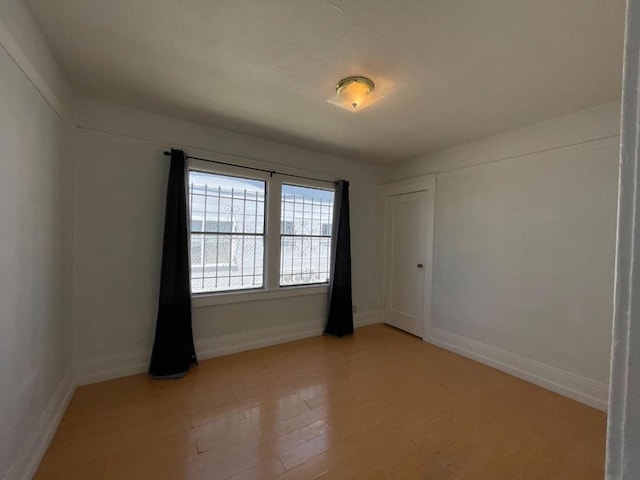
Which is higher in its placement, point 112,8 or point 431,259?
point 112,8

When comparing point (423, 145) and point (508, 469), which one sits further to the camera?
point (423, 145)

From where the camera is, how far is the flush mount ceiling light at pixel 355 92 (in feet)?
6.84

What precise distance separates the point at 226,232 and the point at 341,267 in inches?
63.0

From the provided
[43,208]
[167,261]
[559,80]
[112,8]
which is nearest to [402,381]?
[167,261]

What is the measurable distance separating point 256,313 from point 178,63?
101 inches

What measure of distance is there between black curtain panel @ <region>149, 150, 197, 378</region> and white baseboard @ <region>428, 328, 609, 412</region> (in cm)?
297

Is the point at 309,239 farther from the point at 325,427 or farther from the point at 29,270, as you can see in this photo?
the point at 29,270

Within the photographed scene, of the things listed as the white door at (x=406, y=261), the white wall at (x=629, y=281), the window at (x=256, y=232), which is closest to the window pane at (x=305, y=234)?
the window at (x=256, y=232)

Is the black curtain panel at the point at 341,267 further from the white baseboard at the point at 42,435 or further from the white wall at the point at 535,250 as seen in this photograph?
the white baseboard at the point at 42,435

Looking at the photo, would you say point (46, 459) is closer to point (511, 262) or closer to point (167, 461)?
point (167, 461)

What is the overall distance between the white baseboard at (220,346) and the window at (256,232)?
0.54m

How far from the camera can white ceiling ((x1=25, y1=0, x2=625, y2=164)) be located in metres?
1.52

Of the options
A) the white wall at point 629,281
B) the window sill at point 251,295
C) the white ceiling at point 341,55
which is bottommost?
the window sill at point 251,295

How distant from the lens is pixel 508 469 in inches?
68.8
